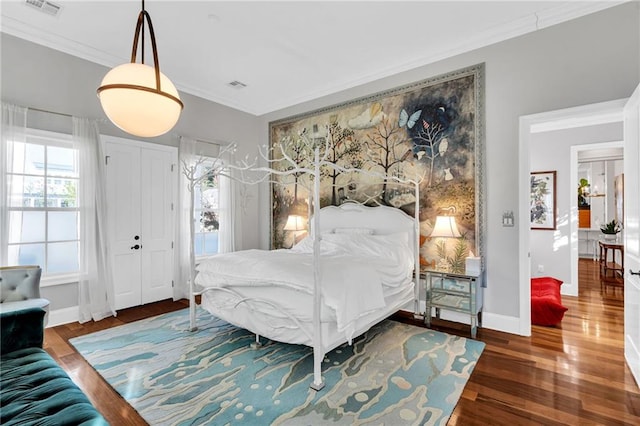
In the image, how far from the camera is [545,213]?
5.41m

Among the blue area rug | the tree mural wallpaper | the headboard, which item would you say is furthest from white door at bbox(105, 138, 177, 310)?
the headboard

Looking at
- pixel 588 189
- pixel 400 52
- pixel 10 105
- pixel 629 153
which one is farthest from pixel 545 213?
pixel 10 105

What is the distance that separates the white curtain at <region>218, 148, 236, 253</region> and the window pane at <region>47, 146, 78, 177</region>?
2.13 metres

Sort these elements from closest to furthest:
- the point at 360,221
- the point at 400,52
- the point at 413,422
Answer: the point at 413,422
the point at 400,52
the point at 360,221

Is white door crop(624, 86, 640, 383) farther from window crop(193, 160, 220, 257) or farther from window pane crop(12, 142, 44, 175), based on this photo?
window pane crop(12, 142, 44, 175)

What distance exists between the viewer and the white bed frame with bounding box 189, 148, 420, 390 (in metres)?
2.44

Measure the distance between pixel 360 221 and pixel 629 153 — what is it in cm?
291

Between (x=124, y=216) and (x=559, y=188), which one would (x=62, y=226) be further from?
(x=559, y=188)

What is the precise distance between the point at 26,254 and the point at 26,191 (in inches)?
29.8

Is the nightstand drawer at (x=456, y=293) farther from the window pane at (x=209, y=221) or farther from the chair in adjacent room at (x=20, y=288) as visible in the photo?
the chair in adjacent room at (x=20, y=288)

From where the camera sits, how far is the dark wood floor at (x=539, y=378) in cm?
210

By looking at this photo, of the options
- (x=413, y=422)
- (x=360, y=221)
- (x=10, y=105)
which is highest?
(x=10, y=105)

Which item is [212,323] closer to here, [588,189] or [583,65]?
[583,65]

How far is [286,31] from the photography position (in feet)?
11.8
